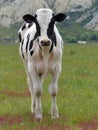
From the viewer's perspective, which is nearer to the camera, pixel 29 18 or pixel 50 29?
pixel 50 29

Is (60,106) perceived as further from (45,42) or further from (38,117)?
(45,42)

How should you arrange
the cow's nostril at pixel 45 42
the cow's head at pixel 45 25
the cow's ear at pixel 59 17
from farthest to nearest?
the cow's ear at pixel 59 17
the cow's head at pixel 45 25
the cow's nostril at pixel 45 42

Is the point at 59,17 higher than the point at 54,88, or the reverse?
the point at 59,17

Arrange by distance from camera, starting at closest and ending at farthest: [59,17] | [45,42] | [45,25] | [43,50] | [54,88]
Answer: [45,42] → [45,25] → [43,50] → [59,17] → [54,88]

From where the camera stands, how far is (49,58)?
40.9 ft

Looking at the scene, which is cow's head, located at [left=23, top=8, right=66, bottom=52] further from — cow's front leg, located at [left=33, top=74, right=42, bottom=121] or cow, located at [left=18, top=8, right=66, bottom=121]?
cow's front leg, located at [left=33, top=74, right=42, bottom=121]

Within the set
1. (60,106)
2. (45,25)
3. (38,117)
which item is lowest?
(60,106)

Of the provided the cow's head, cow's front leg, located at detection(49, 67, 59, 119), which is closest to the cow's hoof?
cow's front leg, located at detection(49, 67, 59, 119)

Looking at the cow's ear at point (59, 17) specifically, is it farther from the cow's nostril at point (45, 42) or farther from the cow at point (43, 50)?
the cow's nostril at point (45, 42)

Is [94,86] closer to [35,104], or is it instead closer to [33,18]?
[35,104]

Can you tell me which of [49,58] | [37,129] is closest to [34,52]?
[49,58]

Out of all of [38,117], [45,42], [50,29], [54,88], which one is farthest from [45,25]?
[38,117]

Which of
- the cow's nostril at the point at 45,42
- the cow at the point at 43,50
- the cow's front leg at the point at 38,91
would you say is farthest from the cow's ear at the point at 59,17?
the cow's front leg at the point at 38,91

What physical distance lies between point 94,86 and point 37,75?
8.13m
